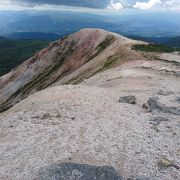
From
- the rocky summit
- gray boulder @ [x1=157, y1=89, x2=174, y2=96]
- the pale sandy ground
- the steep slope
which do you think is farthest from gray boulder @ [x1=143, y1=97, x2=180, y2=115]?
the steep slope

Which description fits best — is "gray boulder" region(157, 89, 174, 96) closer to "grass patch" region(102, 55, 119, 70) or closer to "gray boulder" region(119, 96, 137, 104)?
"gray boulder" region(119, 96, 137, 104)

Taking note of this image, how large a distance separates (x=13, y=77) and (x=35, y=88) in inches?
968

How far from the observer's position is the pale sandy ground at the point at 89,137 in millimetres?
17094

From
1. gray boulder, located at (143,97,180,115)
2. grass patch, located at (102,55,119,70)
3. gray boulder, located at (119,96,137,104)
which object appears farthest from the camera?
grass patch, located at (102,55,119,70)

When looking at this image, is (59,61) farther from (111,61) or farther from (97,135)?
(97,135)

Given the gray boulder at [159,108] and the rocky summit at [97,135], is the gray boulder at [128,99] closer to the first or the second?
the rocky summit at [97,135]

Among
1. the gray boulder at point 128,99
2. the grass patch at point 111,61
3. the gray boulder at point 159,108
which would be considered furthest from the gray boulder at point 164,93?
the grass patch at point 111,61

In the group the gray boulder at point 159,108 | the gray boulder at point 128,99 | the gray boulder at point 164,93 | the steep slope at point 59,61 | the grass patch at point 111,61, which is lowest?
the steep slope at point 59,61

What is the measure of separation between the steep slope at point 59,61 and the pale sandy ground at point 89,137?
49.5 meters

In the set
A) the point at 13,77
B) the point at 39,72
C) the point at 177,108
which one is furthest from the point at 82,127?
the point at 13,77

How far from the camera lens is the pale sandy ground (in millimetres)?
17094

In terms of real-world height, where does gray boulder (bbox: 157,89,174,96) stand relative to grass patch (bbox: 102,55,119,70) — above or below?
above

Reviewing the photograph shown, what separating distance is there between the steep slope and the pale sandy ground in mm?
Result: 49496

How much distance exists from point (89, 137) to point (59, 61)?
82044 millimetres
